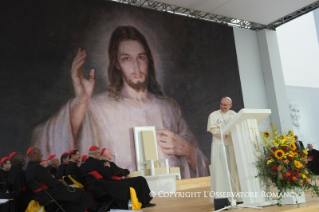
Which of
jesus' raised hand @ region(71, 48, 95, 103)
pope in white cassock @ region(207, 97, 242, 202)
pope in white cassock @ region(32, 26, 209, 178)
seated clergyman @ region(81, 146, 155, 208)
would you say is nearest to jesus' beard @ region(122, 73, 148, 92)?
pope in white cassock @ region(32, 26, 209, 178)

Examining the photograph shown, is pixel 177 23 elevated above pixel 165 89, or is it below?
above

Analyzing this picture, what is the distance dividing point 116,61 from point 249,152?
6848 mm

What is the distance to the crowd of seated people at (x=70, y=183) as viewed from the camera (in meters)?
4.83

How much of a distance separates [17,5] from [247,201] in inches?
304

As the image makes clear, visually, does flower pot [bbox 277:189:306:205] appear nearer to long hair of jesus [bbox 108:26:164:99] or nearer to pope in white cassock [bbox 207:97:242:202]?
pope in white cassock [bbox 207:97:242:202]

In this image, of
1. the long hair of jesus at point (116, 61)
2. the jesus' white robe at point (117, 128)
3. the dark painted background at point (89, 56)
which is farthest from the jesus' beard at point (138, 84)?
the dark painted background at point (89, 56)

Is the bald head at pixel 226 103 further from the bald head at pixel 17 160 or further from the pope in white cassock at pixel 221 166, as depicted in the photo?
the bald head at pixel 17 160

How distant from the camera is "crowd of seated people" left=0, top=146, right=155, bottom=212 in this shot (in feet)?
15.8

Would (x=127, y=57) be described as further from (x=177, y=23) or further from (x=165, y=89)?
(x=177, y=23)

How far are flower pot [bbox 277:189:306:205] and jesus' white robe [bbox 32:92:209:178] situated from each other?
6.06 meters

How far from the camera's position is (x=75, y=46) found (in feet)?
32.2

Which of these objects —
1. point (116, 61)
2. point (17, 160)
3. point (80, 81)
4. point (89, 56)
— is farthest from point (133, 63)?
point (17, 160)

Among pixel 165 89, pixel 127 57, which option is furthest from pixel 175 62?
pixel 127 57

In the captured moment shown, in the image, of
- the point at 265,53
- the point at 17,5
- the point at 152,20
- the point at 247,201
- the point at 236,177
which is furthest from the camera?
the point at 265,53
